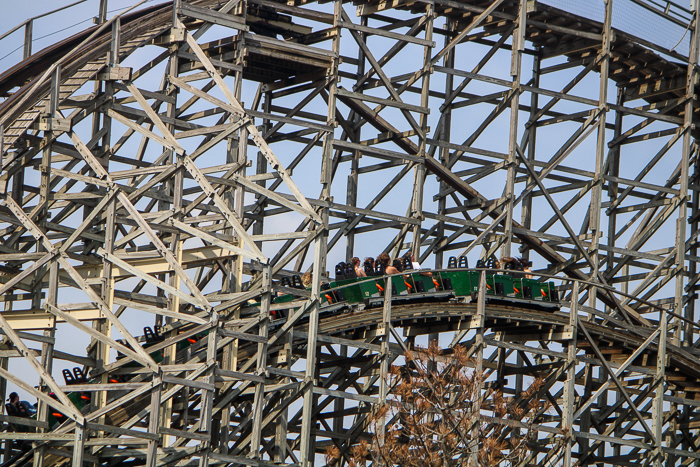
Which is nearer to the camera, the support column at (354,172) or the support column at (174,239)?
the support column at (174,239)

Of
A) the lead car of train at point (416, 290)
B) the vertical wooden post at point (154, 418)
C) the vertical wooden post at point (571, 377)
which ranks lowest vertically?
the vertical wooden post at point (154, 418)

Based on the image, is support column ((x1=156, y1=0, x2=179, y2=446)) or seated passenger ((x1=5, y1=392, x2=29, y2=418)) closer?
support column ((x1=156, y1=0, x2=179, y2=446))

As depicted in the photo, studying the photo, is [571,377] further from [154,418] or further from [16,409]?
[16,409]

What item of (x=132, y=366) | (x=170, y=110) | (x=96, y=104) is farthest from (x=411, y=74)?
(x=132, y=366)

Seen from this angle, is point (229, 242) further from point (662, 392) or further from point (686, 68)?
point (686, 68)

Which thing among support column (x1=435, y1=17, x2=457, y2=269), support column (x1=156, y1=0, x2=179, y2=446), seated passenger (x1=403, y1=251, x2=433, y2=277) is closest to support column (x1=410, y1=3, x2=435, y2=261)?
seated passenger (x1=403, y1=251, x2=433, y2=277)

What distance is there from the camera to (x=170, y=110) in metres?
29.8

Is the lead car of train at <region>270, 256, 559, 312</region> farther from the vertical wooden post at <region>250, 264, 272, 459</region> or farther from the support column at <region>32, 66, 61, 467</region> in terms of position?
the support column at <region>32, 66, 61, 467</region>

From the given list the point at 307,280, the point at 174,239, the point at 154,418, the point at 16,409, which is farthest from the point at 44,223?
the point at 307,280

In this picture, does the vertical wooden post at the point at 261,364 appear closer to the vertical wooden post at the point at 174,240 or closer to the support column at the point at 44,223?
the vertical wooden post at the point at 174,240

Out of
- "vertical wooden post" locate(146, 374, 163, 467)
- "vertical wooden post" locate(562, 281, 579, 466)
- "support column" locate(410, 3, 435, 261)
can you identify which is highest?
"support column" locate(410, 3, 435, 261)

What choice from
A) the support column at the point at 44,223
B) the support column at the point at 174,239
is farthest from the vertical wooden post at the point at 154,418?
the support column at the point at 44,223

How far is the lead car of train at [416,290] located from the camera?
90.5ft

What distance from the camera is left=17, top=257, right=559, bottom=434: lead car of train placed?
27578 millimetres
